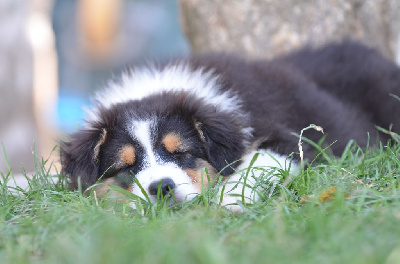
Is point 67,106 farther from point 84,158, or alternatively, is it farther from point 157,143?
point 157,143

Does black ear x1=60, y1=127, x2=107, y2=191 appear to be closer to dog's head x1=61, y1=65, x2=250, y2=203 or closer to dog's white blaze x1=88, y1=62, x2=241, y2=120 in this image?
dog's head x1=61, y1=65, x2=250, y2=203

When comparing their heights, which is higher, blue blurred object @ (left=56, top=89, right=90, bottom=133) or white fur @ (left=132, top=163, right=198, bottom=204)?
white fur @ (left=132, top=163, right=198, bottom=204)

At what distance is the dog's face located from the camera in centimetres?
422

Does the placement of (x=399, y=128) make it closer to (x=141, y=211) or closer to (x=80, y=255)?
(x=141, y=211)

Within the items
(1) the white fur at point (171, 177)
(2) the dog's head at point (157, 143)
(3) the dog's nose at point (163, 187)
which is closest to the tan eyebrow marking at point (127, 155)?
(2) the dog's head at point (157, 143)

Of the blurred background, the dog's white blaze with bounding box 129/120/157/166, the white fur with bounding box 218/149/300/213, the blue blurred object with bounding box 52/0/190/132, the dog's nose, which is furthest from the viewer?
the blue blurred object with bounding box 52/0/190/132

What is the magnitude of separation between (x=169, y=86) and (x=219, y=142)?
82cm

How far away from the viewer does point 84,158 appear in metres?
4.41

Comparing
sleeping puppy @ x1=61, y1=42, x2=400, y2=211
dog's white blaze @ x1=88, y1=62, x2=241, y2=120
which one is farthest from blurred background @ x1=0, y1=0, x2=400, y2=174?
sleeping puppy @ x1=61, y1=42, x2=400, y2=211

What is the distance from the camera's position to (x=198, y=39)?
7344 millimetres

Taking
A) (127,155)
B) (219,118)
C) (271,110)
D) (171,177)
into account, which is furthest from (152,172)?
(271,110)

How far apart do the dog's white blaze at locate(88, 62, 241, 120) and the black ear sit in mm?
336

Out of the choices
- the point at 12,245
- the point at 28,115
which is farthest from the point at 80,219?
the point at 28,115

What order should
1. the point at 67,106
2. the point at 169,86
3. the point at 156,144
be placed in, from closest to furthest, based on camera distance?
the point at 156,144 → the point at 169,86 → the point at 67,106
